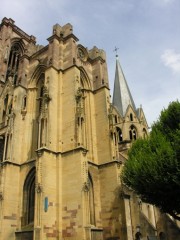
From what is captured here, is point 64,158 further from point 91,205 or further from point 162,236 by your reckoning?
point 162,236

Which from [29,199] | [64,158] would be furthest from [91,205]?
[29,199]

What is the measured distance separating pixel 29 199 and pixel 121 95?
2010cm

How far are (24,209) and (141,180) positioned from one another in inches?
289

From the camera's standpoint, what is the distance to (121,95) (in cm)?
3275

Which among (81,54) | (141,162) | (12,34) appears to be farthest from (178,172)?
(12,34)

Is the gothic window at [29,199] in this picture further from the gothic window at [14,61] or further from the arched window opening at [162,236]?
the gothic window at [14,61]

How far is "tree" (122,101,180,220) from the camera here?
466 inches

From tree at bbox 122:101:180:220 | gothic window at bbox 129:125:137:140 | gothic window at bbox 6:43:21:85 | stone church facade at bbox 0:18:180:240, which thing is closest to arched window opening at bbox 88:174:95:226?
stone church facade at bbox 0:18:180:240

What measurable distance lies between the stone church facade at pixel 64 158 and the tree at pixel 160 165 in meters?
2.54

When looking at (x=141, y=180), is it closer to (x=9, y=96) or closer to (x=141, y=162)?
(x=141, y=162)

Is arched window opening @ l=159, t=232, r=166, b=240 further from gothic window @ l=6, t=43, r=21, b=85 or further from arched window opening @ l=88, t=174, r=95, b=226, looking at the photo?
gothic window @ l=6, t=43, r=21, b=85

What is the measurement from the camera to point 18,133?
58.0 ft

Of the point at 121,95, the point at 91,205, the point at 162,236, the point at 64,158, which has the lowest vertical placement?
the point at 162,236

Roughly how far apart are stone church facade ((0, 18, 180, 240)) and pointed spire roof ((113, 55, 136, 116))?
31.6 feet
